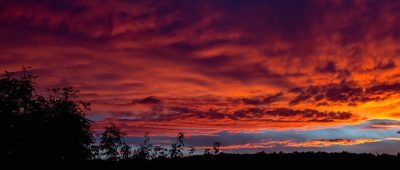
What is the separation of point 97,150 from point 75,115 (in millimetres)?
4760

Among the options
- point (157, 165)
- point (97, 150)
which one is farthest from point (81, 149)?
point (157, 165)

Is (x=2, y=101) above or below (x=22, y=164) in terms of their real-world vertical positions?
above

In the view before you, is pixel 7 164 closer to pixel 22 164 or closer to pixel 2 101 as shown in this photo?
pixel 22 164

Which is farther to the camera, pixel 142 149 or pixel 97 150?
pixel 97 150

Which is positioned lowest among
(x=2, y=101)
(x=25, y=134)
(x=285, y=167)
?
(x=285, y=167)

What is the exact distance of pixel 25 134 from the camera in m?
48.8

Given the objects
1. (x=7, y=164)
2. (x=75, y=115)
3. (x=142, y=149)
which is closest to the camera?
(x=7, y=164)

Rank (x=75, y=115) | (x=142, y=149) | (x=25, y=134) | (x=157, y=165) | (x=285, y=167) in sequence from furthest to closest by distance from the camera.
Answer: (x=75, y=115), (x=25, y=134), (x=142, y=149), (x=157, y=165), (x=285, y=167)

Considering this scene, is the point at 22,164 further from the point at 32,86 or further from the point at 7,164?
the point at 32,86

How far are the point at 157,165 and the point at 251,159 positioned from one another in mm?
5690

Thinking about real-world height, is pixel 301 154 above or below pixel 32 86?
below

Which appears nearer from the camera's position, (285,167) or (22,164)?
(285,167)

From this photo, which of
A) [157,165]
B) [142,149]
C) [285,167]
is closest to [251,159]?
[285,167]

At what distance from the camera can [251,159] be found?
28969mm
